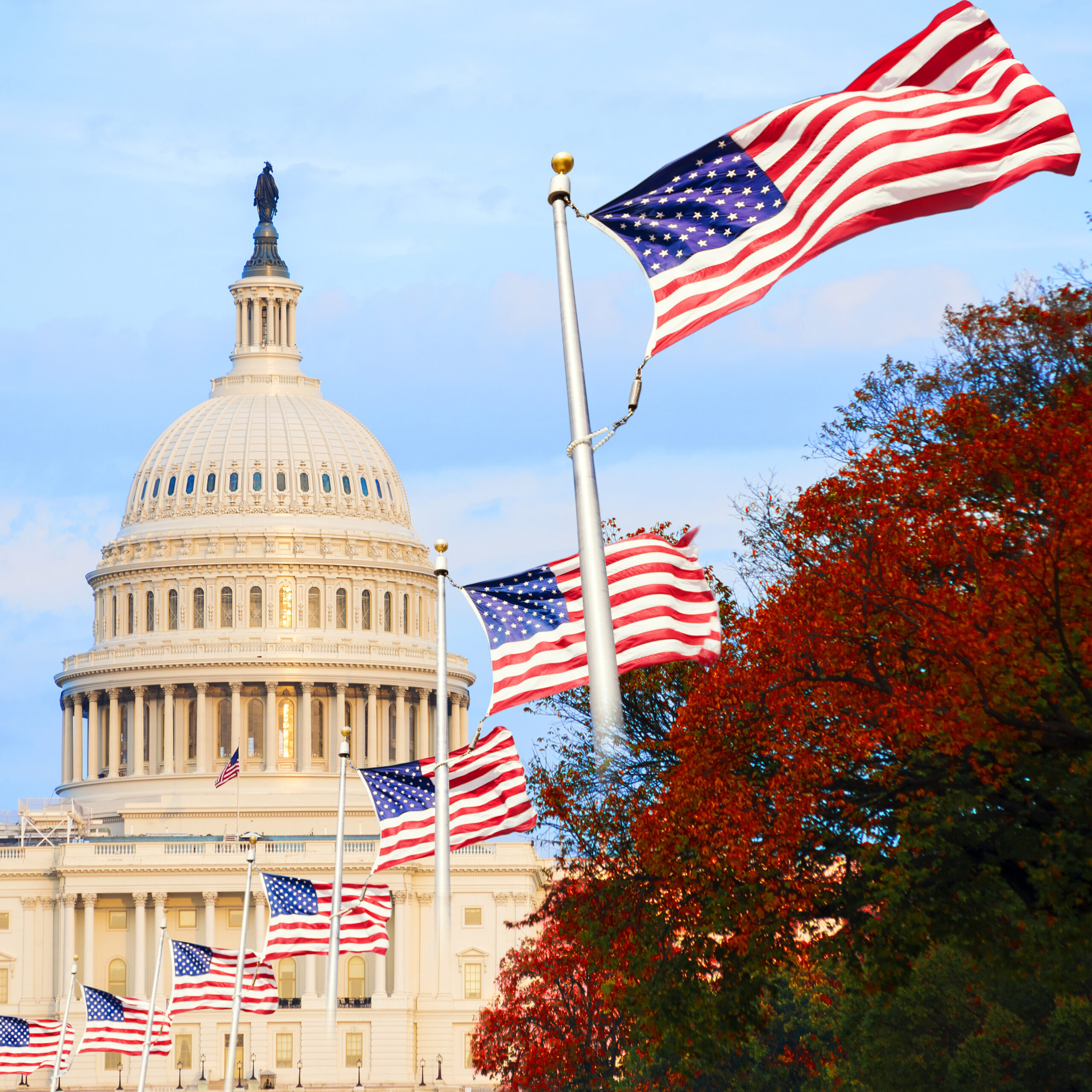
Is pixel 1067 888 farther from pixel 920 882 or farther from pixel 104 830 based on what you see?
pixel 104 830

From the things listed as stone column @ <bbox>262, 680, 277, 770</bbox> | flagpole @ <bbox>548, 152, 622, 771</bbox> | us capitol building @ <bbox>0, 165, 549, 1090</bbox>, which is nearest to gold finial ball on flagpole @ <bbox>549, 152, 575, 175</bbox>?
flagpole @ <bbox>548, 152, 622, 771</bbox>

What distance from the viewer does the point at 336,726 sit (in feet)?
518

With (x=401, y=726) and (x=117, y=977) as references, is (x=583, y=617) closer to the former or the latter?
(x=117, y=977)

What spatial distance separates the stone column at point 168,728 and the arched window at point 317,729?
943 cm

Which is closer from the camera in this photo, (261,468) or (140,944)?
(140,944)

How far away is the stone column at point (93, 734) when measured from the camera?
16088cm

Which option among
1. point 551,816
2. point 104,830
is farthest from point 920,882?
point 104,830

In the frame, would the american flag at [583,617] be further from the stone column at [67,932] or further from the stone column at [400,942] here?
the stone column at [67,932]

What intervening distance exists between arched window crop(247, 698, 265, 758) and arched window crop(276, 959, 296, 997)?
23.8m

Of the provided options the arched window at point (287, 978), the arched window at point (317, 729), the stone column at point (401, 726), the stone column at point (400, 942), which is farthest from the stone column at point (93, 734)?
the stone column at point (400, 942)

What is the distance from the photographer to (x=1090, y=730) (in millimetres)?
28547

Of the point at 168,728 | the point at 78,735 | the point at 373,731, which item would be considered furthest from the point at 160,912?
the point at 78,735

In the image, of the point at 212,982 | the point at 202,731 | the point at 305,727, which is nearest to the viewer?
the point at 212,982

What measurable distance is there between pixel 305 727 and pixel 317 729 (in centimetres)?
282
